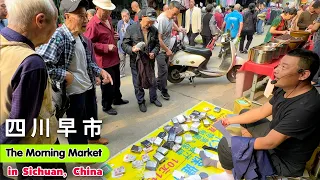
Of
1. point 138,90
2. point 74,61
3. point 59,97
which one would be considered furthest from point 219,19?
point 59,97

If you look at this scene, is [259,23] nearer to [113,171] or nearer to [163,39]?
[163,39]

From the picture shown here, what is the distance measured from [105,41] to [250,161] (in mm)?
2460

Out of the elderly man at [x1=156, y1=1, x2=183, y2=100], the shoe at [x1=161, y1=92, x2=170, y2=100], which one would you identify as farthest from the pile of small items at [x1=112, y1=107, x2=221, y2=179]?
the elderly man at [x1=156, y1=1, x2=183, y2=100]

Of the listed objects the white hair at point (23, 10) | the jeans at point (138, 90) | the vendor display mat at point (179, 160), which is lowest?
the vendor display mat at point (179, 160)

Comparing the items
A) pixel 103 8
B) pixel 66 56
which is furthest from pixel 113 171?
pixel 103 8

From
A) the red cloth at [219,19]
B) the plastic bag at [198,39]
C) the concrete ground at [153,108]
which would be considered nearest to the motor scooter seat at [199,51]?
the concrete ground at [153,108]

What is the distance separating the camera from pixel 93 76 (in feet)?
8.68

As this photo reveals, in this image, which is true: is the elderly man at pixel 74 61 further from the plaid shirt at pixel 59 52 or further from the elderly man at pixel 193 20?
the elderly man at pixel 193 20

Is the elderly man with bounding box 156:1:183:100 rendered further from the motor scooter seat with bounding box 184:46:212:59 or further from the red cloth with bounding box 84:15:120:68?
the red cloth with bounding box 84:15:120:68

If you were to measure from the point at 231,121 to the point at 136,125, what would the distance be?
1602 mm

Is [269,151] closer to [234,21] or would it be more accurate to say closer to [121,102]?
[121,102]

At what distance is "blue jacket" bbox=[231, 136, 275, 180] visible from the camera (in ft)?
6.23

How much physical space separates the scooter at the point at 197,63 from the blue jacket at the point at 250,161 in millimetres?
3081

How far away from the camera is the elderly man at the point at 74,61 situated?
2.06m
